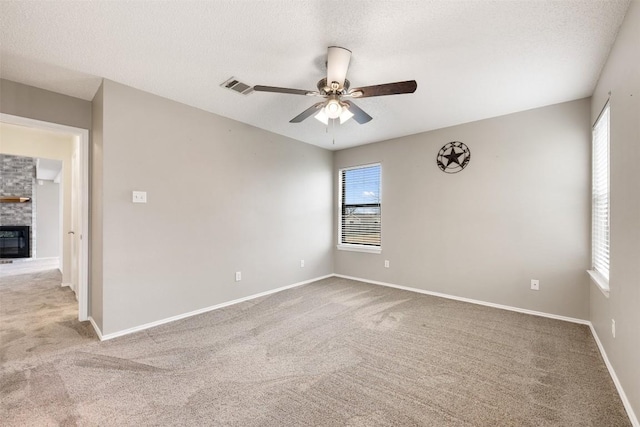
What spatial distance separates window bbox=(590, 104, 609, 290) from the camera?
2527 mm

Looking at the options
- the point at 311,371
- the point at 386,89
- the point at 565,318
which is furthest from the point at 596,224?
the point at 311,371

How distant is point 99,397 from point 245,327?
132 cm

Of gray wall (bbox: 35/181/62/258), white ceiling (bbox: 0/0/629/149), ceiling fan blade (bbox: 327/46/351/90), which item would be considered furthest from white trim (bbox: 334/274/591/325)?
gray wall (bbox: 35/181/62/258)

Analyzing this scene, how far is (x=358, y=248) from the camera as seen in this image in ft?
16.7

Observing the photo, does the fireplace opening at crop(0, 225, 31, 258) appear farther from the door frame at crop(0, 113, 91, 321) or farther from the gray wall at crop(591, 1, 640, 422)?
the gray wall at crop(591, 1, 640, 422)

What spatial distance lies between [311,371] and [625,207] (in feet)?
7.95

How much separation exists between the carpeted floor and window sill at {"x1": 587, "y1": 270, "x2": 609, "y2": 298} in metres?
0.55

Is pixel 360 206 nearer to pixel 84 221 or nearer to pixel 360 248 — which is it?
pixel 360 248

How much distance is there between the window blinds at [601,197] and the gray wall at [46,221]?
1125 centimetres

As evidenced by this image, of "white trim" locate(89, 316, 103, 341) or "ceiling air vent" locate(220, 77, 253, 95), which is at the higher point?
"ceiling air vent" locate(220, 77, 253, 95)

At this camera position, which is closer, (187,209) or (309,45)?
(309,45)

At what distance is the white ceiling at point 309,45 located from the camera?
1.78 m

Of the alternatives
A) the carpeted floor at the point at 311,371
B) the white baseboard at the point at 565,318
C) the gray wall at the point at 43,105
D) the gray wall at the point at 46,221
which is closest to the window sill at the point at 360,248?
the white baseboard at the point at 565,318

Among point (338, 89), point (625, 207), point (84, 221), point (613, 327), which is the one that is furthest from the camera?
point (84, 221)
